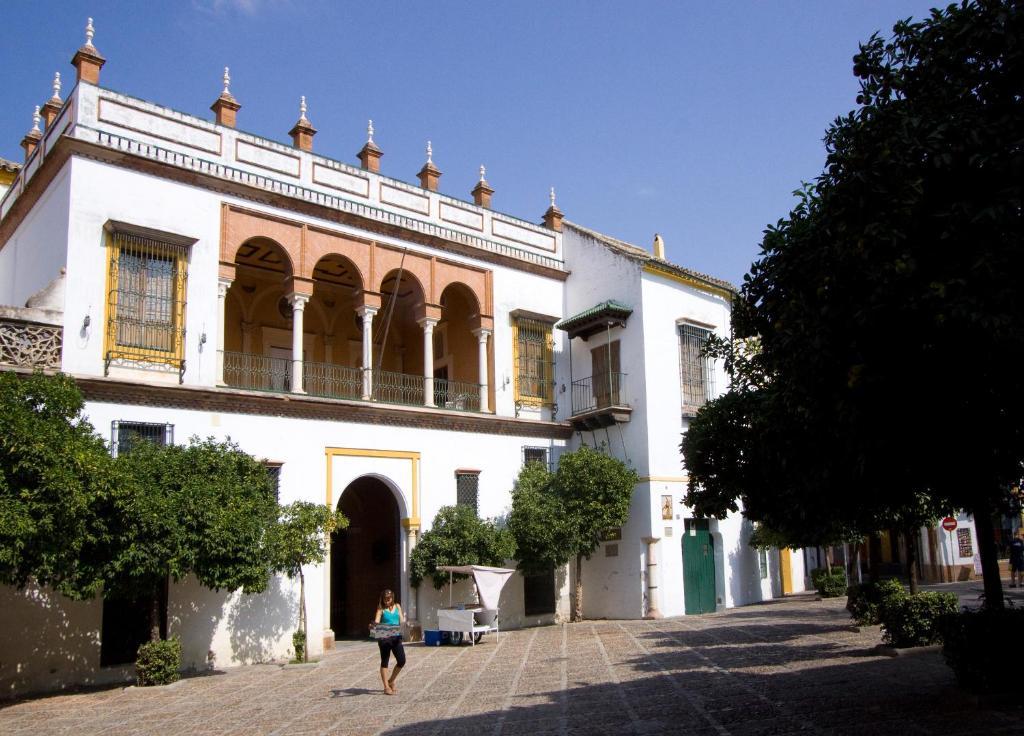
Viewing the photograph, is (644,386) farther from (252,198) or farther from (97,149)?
(97,149)

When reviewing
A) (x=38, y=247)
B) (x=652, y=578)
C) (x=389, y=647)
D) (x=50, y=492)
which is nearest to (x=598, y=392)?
(x=652, y=578)

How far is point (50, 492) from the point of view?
11.6 meters

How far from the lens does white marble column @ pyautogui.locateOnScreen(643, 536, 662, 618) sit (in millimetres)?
20859

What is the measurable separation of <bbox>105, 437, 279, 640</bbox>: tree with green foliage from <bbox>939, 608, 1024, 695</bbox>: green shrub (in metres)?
10.2

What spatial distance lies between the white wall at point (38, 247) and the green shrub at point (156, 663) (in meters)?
6.99

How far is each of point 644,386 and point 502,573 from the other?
20.5 feet

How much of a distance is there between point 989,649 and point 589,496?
38.3 feet

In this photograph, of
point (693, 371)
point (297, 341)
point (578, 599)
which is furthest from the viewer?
point (693, 371)

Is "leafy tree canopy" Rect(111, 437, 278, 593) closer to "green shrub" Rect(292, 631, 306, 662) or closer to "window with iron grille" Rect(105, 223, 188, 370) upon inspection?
"green shrub" Rect(292, 631, 306, 662)

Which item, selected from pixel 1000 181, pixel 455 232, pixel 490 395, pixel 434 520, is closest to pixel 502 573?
pixel 434 520

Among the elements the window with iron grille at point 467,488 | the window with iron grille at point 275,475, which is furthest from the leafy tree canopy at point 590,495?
the window with iron grille at point 275,475

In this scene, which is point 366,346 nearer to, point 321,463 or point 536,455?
point 321,463

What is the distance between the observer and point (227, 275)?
57.0 feet

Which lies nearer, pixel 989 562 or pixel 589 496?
pixel 989 562
